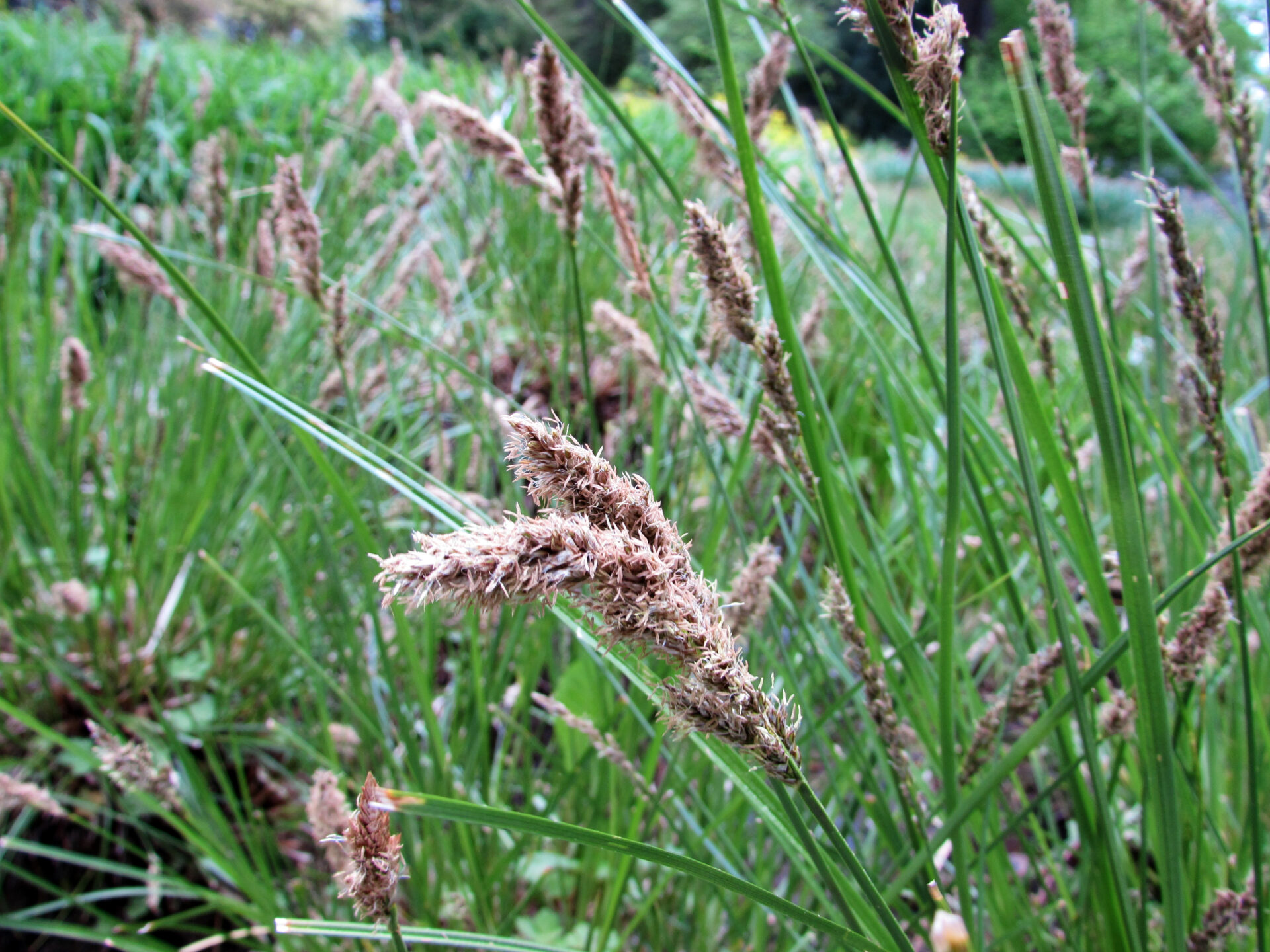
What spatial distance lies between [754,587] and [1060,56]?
81 cm

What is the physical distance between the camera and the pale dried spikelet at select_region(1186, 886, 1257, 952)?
0.66 metres

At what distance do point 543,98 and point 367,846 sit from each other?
2.36ft

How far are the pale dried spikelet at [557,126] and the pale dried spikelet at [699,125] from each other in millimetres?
151

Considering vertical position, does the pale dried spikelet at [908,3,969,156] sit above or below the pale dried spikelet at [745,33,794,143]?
below

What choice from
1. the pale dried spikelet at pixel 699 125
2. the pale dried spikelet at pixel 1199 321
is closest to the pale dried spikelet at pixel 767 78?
the pale dried spikelet at pixel 699 125

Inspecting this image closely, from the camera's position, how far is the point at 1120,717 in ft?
2.23

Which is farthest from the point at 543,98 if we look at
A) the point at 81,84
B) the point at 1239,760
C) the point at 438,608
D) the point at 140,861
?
the point at 81,84

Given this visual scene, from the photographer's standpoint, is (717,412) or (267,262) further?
(267,262)

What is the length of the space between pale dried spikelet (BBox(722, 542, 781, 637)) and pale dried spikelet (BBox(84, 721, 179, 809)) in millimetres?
710

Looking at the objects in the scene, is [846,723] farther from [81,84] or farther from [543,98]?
[81,84]

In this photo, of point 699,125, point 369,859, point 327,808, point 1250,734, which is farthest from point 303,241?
point 1250,734

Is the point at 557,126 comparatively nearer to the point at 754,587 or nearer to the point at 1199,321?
the point at 754,587

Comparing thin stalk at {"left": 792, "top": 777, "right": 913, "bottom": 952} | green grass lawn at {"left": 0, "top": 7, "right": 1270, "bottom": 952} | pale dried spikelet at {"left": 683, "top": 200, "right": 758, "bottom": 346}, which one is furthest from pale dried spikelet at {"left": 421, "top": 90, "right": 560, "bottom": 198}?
thin stalk at {"left": 792, "top": 777, "right": 913, "bottom": 952}

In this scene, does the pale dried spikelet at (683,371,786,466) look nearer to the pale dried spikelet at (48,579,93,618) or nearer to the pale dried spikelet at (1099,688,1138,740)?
the pale dried spikelet at (1099,688,1138,740)
